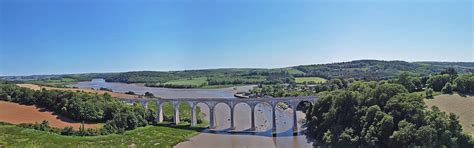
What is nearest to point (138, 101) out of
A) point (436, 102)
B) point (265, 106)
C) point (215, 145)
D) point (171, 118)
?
point (171, 118)

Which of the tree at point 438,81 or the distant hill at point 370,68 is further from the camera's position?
the distant hill at point 370,68

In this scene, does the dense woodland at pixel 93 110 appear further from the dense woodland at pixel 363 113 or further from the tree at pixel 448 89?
the tree at pixel 448 89

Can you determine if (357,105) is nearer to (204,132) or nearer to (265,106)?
(204,132)

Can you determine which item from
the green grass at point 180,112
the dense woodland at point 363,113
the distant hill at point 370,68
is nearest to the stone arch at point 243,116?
the green grass at point 180,112

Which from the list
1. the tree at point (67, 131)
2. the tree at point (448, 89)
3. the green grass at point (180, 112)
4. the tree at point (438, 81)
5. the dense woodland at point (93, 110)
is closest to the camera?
the tree at point (67, 131)

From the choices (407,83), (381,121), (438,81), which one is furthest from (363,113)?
(438,81)

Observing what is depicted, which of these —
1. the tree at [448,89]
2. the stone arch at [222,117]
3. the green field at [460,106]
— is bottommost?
the stone arch at [222,117]

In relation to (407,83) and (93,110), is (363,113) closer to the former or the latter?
(407,83)
